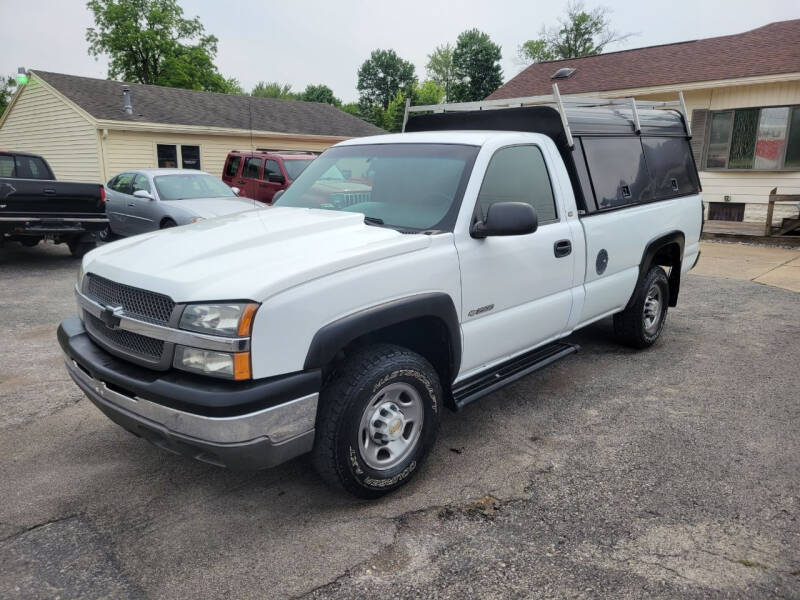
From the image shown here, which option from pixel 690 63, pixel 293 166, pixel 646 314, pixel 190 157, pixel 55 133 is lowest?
pixel 646 314

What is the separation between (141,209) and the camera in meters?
11.1

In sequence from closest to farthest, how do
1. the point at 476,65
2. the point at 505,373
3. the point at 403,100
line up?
1. the point at 505,373
2. the point at 476,65
3. the point at 403,100

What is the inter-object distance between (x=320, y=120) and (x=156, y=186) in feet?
58.5

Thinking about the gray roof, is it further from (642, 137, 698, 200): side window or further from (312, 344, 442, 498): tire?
(312, 344, 442, 498): tire

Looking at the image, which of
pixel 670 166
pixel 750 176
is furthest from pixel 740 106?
pixel 670 166

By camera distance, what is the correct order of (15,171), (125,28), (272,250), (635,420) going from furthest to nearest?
(125,28)
(15,171)
(635,420)
(272,250)

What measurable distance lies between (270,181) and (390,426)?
1142 centimetres

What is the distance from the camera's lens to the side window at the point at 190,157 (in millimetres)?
21875

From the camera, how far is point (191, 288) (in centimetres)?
262

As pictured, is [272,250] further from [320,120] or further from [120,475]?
[320,120]

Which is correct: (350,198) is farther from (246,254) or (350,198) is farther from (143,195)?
(143,195)

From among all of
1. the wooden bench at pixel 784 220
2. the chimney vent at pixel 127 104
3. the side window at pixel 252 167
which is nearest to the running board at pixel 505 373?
the wooden bench at pixel 784 220

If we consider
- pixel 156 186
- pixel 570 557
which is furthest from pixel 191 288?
pixel 156 186

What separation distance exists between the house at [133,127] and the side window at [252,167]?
7.66 meters
